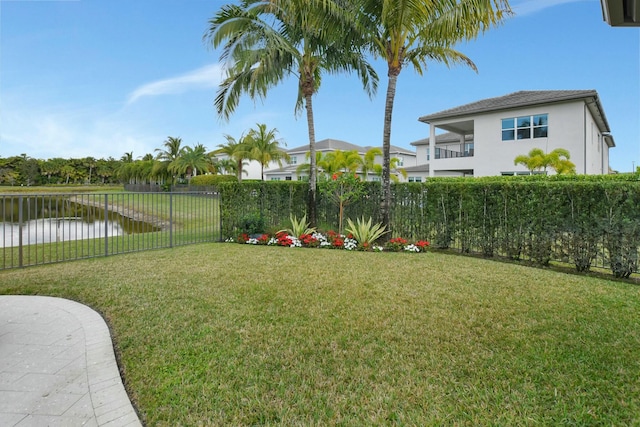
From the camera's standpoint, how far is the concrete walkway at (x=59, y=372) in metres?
2.40

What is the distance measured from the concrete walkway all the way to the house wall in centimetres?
2163

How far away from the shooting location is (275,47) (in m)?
10.5

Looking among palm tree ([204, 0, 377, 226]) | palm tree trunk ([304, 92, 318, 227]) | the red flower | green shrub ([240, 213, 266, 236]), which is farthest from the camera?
palm tree trunk ([304, 92, 318, 227])

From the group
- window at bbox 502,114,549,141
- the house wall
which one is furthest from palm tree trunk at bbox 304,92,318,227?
window at bbox 502,114,549,141

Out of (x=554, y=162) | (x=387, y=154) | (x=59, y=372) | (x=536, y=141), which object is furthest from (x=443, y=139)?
(x=59, y=372)

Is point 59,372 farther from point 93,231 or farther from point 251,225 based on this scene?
point 251,225

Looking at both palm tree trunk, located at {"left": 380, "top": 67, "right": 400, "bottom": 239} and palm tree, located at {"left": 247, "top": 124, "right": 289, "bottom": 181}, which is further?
palm tree, located at {"left": 247, "top": 124, "right": 289, "bottom": 181}

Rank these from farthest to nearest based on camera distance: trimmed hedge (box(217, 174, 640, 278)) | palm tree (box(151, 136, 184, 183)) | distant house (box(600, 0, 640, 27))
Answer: palm tree (box(151, 136, 184, 183)), trimmed hedge (box(217, 174, 640, 278)), distant house (box(600, 0, 640, 27))

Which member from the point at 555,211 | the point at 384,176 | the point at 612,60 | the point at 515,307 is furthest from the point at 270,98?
the point at 612,60

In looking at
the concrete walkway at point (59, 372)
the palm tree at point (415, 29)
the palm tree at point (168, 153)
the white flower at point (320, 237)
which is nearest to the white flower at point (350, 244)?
the white flower at point (320, 237)

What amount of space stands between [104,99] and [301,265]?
20264 mm

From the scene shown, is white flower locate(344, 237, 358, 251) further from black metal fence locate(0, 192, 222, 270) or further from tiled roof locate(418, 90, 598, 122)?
tiled roof locate(418, 90, 598, 122)

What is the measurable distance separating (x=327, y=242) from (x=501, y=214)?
4589 mm

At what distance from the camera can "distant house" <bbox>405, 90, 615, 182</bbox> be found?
1791 centimetres
